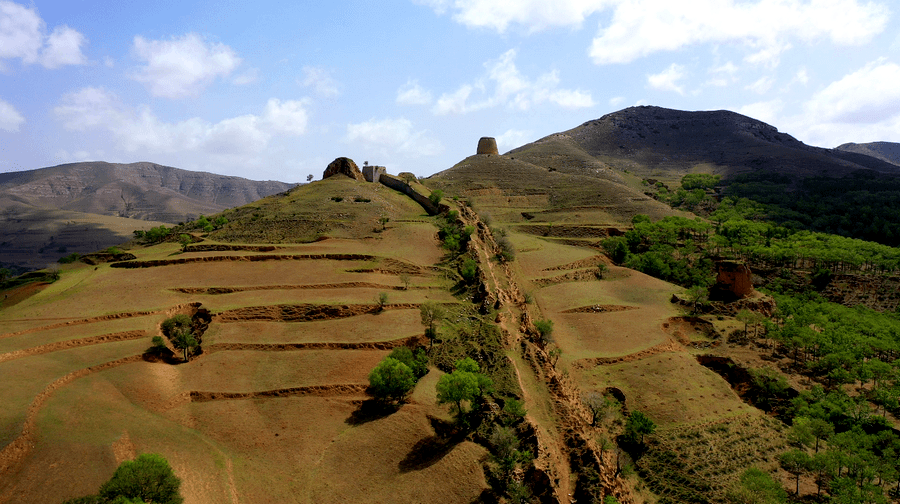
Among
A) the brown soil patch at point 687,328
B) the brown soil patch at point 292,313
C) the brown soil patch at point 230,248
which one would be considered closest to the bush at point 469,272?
the brown soil patch at point 292,313

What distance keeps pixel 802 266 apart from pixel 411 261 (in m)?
47.3

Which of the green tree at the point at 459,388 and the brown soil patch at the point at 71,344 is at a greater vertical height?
the brown soil patch at the point at 71,344

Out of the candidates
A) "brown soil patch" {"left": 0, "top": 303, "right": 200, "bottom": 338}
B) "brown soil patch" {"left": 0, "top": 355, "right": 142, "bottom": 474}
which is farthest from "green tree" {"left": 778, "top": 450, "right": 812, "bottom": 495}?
"brown soil patch" {"left": 0, "top": 303, "right": 200, "bottom": 338}

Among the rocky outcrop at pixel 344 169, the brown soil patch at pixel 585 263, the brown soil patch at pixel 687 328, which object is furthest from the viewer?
the rocky outcrop at pixel 344 169

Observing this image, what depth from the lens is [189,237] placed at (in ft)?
179

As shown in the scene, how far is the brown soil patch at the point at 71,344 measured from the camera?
90.8 ft

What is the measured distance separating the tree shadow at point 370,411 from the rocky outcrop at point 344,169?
58042 millimetres

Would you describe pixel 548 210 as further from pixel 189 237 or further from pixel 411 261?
pixel 189 237

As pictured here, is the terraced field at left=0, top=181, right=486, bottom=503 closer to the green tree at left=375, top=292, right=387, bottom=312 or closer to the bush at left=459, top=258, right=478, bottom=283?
the green tree at left=375, top=292, right=387, bottom=312

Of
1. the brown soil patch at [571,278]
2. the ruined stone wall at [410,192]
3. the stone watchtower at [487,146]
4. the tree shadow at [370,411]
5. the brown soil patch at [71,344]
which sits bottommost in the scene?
the tree shadow at [370,411]

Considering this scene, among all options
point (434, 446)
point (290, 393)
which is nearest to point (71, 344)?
point (290, 393)

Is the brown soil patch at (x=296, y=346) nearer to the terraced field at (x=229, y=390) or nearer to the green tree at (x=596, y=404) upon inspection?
the terraced field at (x=229, y=390)

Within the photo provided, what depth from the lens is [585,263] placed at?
56.3 m

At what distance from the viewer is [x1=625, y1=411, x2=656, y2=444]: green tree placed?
2605 centimetres
